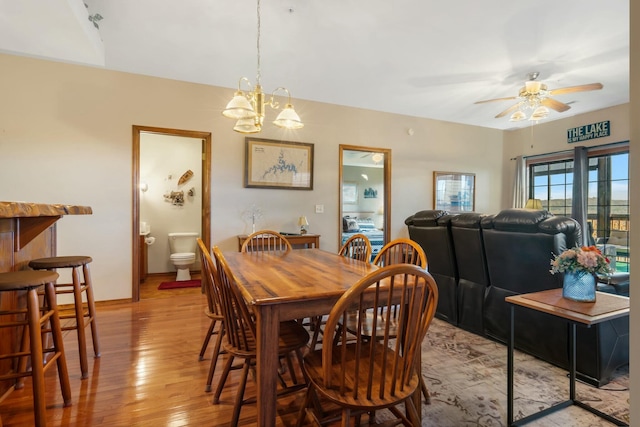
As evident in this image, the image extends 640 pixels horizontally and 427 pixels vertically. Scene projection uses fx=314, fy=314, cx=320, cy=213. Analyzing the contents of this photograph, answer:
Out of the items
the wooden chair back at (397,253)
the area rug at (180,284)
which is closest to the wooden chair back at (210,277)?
the wooden chair back at (397,253)

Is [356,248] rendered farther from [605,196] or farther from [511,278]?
[605,196]

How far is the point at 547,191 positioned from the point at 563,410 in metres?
5.05

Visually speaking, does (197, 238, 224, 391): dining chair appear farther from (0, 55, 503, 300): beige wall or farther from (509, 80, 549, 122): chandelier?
(509, 80, 549, 122): chandelier

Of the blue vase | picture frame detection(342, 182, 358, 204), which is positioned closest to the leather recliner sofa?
the blue vase

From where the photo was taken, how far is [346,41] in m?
3.07

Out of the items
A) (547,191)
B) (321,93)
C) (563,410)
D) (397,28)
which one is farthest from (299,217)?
(547,191)

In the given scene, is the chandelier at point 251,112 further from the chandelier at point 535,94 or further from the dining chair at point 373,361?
the chandelier at point 535,94

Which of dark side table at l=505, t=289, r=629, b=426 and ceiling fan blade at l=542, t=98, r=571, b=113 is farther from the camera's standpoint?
ceiling fan blade at l=542, t=98, r=571, b=113

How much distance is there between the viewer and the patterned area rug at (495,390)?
5.49 feet

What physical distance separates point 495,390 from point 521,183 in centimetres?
514

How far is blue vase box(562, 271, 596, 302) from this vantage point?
1.61m

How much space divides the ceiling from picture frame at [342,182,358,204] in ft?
13.3

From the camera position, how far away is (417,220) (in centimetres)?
319

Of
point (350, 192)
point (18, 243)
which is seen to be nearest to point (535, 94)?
point (18, 243)
